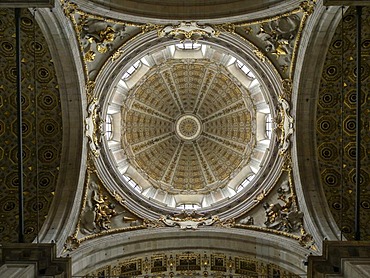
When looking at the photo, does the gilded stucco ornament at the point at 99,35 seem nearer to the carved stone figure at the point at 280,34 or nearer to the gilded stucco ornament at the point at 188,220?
the carved stone figure at the point at 280,34

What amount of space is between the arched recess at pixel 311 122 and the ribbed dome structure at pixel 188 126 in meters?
7.45

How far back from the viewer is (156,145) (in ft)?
109

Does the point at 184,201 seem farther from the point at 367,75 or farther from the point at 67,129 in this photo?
the point at 367,75

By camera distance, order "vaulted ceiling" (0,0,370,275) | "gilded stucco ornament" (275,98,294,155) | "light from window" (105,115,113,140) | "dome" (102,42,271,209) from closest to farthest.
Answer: "vaulted ceiling" (0,0,370,275)
"gilded stucco ornament" (275,98,294,155)
"light from window" (105,115,113,140)
"dome" (102,42,271,209)

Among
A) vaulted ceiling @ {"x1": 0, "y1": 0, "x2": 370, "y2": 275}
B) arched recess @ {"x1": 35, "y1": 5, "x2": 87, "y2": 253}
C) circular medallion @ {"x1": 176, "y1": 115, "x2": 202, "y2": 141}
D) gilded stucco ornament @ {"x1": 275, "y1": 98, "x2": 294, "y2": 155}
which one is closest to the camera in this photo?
arched recess @ {"x1": 35, "y1": 5, "x2": 87, "y2": 253}

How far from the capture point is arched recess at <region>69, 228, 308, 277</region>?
21.1 m

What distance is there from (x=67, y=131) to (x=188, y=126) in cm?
1384

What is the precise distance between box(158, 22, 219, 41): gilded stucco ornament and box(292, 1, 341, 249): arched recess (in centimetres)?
405

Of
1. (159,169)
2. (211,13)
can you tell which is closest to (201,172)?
(159,169)

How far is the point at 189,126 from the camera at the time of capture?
114ft

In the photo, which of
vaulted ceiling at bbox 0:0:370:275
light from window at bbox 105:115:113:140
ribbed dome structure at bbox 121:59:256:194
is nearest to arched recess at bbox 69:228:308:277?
vaulted ceiling at bbox 0:0:370:275

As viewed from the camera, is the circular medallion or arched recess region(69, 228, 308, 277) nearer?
arched recess region(69, 228, 308, 277)

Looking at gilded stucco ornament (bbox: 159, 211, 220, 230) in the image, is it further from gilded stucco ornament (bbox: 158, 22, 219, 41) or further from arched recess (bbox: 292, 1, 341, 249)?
gilded stucco ornament (bbox: 158, 22, 219, 41)

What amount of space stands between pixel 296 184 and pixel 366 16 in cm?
764
